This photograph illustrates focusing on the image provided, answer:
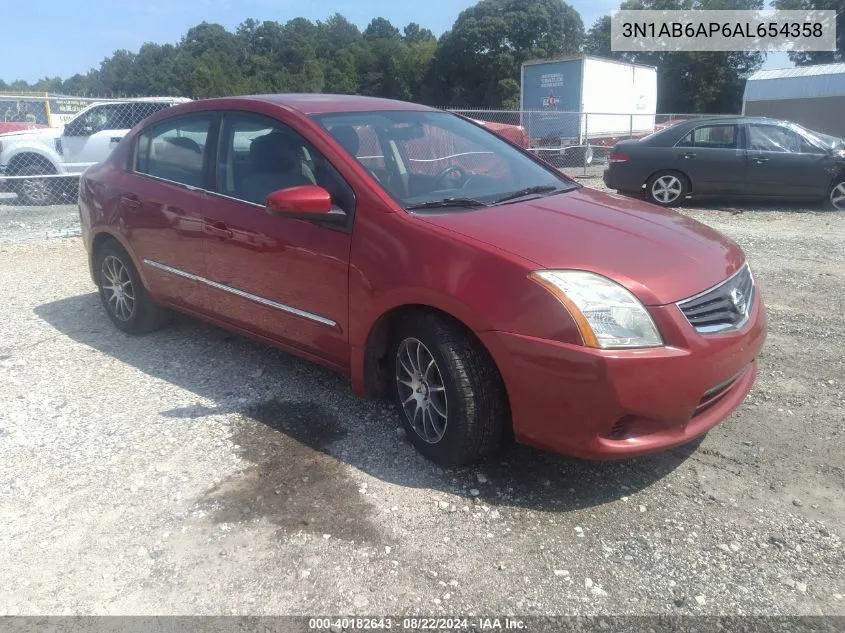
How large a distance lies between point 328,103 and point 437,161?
0.78 m

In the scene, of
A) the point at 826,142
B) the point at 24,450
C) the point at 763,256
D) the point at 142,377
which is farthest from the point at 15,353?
the point at 826,142

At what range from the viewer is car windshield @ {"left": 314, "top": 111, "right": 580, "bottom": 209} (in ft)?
11.5

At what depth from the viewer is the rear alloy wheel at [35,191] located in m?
11.7

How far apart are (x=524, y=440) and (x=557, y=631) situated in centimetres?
84

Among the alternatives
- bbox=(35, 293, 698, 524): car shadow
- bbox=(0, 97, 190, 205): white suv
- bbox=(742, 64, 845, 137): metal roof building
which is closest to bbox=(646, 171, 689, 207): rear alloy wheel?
bbox=(35, 293, 698, 524): car shadow

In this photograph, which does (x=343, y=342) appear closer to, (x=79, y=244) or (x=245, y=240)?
(x=245, y=240)

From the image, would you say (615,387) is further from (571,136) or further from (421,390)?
(571,136)

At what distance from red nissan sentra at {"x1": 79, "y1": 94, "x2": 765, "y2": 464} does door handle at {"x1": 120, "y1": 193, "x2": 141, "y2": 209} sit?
0.19 feet

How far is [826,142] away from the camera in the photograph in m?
10.4

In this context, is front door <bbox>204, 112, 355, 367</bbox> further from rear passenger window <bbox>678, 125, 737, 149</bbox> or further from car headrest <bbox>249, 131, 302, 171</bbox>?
rear passenger window <bbox>678, 125, 737, 149</bbox>

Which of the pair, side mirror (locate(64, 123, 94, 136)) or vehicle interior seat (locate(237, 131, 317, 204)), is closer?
vehicle interior seat (locate(237, 131, 317, 204))

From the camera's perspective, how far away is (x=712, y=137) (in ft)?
35.6

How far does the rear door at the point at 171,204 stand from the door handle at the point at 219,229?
9 cm

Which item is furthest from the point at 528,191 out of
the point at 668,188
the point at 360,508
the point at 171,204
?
the point at 668,188
